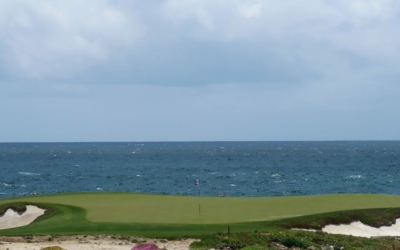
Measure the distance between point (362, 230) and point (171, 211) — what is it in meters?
7.70

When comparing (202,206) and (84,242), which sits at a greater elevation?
(202,206)

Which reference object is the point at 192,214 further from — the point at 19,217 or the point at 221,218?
the point at 19,217

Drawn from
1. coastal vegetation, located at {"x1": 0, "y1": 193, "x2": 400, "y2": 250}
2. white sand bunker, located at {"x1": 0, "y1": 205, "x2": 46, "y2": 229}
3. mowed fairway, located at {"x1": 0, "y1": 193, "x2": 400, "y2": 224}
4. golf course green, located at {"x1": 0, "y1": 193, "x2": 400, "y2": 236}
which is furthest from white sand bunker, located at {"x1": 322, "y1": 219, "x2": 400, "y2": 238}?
white sand bunker, located at {"x1": 0, "y1": 205, "x2": 46, "y2": 229}

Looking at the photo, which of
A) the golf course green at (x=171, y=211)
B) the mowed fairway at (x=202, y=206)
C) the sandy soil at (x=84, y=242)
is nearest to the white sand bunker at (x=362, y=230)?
the golf course green at (x=171, y=211)

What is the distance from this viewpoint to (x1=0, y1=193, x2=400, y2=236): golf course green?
70.6ft

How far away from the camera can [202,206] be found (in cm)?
2739

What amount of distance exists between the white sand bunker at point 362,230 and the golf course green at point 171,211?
63.2 inches

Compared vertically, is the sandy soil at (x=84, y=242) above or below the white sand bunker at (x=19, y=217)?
above

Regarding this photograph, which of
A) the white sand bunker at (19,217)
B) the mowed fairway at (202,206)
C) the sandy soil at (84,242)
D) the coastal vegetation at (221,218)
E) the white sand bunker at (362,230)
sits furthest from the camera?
the white sand bunker at (19,217)

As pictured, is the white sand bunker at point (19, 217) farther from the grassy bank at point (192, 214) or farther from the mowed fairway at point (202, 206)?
the mowed fairway at point (202, 206)

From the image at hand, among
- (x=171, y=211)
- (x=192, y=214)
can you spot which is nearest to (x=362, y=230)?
(x=192, y=214)

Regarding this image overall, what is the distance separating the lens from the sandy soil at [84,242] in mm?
17562

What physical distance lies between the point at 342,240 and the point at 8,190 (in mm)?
44888

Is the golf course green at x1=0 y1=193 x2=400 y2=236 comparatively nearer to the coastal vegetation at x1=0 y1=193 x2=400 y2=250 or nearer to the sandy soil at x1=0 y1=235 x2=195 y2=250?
the coastal vegetation at x1=0 y1=193 x2=400 y2=250
